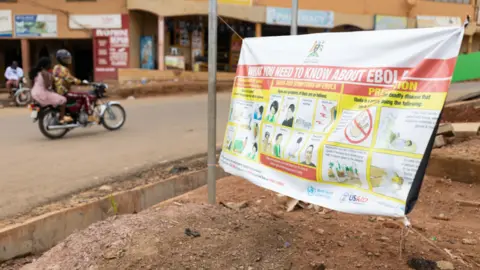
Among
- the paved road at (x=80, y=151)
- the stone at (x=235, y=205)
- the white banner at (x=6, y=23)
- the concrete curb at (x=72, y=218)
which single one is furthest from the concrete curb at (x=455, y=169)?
the white banner at (x=6, y=23)

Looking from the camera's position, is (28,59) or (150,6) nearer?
(150,6)

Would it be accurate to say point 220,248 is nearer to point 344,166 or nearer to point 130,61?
point 344,166

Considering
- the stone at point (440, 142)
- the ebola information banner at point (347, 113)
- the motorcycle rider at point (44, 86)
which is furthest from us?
the motorcycle rider at point (44, 86)

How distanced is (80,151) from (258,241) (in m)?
4.98

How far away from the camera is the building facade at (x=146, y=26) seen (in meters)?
18.8

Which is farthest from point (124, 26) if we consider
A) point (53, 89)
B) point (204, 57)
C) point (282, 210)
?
point (282, 210)

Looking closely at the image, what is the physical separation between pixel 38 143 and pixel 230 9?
41.6 ft

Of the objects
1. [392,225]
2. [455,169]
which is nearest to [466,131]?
[455,169]

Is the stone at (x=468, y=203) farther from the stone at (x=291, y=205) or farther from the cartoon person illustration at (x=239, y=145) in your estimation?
the cartoon person illustration at (x=239, y=145)

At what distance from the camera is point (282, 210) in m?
4.01

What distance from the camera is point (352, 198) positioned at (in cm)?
262

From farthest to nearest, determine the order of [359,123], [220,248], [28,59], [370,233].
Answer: [28,59] → [370,233] → [220,248] → [359,123]

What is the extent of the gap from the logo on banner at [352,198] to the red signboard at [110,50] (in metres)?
17.6

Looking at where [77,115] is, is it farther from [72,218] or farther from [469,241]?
[469,241]
